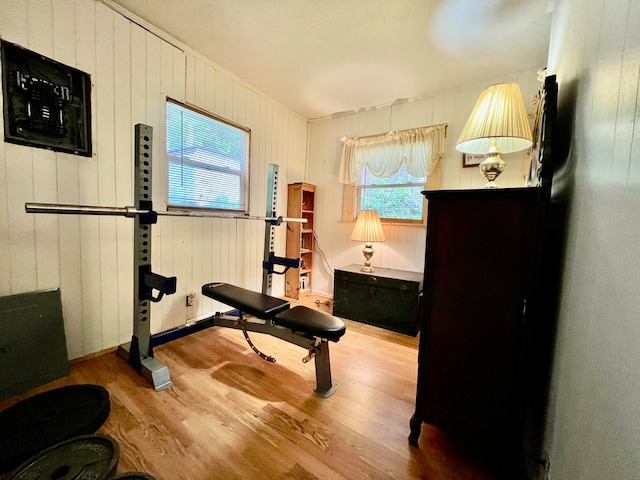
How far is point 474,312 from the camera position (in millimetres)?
1051

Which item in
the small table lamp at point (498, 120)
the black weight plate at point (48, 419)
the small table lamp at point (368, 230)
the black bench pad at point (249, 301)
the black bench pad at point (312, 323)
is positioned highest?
the small table lamp at point (498, 120)

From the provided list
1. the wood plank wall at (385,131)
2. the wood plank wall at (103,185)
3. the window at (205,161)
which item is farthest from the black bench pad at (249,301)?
the wood plank wall at (385,131)

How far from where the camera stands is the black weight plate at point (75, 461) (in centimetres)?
98

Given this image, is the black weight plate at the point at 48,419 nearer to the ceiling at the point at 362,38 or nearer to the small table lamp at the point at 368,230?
the small table lamp at the point at 368,230

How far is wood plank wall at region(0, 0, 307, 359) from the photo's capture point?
5.02 feet

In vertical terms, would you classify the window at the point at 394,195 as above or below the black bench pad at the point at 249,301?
above

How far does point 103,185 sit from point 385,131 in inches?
112

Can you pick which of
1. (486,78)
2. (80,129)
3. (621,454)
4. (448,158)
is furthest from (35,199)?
(486,78)

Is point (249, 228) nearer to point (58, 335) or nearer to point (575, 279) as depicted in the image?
point (58, 335)

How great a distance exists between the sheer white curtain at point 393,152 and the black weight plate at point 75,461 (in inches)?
120

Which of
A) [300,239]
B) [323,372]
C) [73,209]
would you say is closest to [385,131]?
[300,239]

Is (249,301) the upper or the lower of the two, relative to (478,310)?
A: lower

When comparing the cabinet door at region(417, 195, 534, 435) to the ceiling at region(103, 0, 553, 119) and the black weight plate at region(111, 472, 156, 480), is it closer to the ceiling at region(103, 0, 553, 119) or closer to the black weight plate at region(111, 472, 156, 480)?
the black weight plate at region(111, 472, 156, 480)

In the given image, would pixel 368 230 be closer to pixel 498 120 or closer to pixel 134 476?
pixel 498 120
